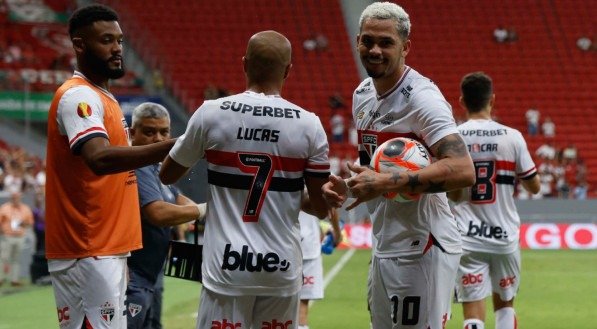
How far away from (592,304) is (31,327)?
8162 mm

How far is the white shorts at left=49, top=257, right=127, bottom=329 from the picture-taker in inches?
236

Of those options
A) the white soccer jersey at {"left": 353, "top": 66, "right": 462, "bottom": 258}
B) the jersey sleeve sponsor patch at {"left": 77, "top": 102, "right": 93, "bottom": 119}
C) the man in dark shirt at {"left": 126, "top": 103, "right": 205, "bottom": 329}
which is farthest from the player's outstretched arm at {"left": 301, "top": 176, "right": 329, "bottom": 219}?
the man in dark shirt at {"left": 126, "top": 103, "right": 205, "bottom": 329}

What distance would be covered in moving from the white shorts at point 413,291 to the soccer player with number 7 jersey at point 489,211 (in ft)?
11.0

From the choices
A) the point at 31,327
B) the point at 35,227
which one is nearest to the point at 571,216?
the point at 35,227

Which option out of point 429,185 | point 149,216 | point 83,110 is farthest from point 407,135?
point 149,216

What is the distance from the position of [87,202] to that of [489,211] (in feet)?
14.9

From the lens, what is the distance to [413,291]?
602cm

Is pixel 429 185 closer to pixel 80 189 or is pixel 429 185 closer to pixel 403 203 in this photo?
pixel 403 203

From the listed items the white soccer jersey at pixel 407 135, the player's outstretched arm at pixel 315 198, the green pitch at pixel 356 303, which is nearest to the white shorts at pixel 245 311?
the player's outstretched arm at pixel 315 198

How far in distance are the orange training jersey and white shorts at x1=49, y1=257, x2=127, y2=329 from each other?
0.07 meters

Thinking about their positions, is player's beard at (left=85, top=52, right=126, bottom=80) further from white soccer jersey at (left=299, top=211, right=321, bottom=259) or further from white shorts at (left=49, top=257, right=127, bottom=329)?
white soccer jersey at (left=299, top=211, right=321, bottom=259)

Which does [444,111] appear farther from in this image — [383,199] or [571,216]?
[571,216]

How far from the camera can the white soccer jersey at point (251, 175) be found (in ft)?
17.8

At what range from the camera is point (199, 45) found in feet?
129
